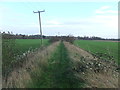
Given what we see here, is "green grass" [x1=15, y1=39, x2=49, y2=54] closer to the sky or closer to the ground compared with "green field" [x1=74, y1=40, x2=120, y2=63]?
closer to the sky

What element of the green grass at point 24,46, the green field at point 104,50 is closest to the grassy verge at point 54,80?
the green grass at point 24,46

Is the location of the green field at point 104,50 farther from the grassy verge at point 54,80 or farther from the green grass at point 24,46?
the grassy verge at point 54,80

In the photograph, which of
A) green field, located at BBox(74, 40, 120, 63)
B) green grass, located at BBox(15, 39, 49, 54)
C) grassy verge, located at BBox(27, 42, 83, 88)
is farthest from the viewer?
green field, located at BBox(74, 40, 120, 63)

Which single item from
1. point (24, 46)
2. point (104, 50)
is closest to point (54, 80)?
point (104, 50)

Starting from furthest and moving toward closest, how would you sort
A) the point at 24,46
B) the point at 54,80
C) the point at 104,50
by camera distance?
1. the point at 24,46
2. the point at 104,50
3. the point at 54,80

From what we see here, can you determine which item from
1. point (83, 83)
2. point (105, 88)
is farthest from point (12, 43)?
point (105, 88)

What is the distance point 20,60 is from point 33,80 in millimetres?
2777

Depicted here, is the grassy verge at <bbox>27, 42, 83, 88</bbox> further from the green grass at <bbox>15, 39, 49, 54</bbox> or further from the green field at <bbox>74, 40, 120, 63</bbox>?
the green field at <bbox>74, 40, 120, 63</bbox>

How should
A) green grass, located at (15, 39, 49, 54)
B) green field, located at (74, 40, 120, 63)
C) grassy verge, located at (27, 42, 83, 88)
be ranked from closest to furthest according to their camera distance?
1. grassy verge, located at (27, 42, 83, 88)
2. green grass, located at (15, 39, 49, 54)
3. green field, located at (74, 40, 120, 63)

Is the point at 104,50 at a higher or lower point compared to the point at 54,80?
lower

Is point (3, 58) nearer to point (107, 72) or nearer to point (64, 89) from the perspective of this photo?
point (64, 89)

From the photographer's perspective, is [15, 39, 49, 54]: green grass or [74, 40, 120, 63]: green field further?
[74, 40, 120, 63]: green field

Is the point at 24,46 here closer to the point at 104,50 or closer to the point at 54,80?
the point at 104,50

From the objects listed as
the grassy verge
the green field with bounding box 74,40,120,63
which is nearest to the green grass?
the grassy verge
